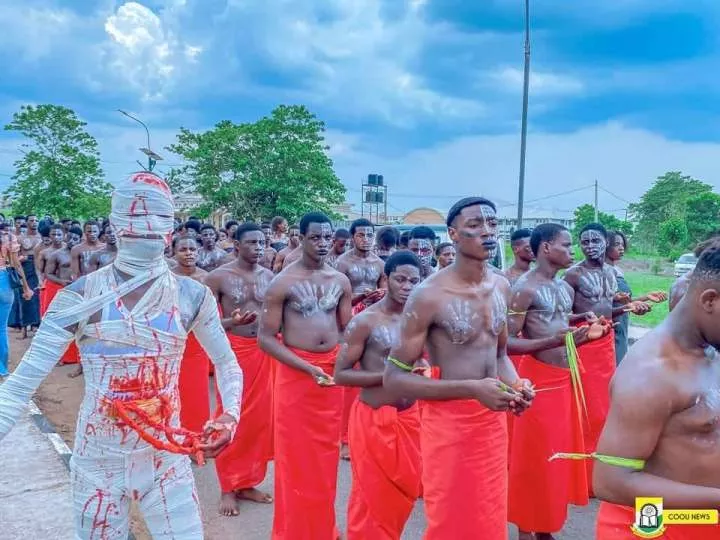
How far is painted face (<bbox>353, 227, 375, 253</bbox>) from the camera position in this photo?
7266mm

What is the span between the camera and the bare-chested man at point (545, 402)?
168 inches

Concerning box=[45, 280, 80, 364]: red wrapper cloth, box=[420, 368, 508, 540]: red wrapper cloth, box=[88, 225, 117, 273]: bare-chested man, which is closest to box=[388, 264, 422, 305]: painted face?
box=[420, 368, 508, 540]: red wrapper cloth

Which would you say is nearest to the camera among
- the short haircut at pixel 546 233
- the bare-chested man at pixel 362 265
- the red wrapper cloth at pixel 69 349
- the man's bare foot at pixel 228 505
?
the man's bare foot at pixel 228 505

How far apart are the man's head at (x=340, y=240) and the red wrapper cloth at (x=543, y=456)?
4044mm

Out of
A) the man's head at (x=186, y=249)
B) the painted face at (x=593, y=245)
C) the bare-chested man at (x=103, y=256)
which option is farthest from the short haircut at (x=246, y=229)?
the bare-chested man at (x=103, y=256)

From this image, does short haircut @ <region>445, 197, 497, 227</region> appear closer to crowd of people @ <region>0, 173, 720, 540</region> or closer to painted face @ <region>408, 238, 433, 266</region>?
crowd of people @ <region>0, 173, 720, 540</region>

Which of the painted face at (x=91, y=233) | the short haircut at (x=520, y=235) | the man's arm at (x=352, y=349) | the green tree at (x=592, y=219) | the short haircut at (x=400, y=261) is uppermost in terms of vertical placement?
the green tree at (x=592, y=219)

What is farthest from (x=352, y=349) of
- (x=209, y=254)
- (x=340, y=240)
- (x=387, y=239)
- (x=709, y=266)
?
(x=209, y=254)

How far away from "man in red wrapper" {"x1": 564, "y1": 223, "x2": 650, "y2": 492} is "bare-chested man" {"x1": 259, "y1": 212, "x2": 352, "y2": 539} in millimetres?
2003

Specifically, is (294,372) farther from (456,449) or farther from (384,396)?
(456,449)

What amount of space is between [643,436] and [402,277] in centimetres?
202

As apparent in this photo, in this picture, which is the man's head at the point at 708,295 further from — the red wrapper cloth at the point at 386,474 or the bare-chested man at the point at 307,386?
the bare-chested man at the point at 307,386

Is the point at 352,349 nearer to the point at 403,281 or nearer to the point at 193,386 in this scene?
the point at 403,281

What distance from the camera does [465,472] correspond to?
9.92 ft
